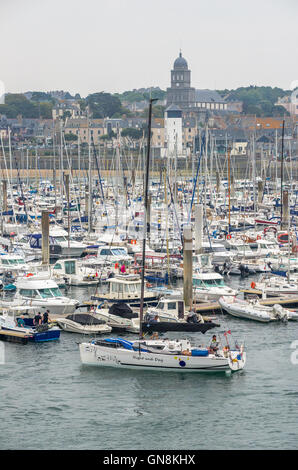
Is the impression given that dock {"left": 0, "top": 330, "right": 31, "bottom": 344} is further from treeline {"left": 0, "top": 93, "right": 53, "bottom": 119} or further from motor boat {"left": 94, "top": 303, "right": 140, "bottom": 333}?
treeline {"left": 0, "top": 93, "right": 53, "bottom": 119}

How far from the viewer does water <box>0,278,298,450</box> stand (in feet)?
75.6

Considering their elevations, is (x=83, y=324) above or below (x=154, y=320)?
below

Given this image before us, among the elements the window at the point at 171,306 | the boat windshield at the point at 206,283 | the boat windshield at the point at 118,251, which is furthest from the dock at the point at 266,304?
the boat windshield at the point at 118,251

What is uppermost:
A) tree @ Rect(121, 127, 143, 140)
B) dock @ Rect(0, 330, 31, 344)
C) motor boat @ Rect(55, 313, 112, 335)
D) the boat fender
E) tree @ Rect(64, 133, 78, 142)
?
tree @ Rect(121, 127, 143, 140)

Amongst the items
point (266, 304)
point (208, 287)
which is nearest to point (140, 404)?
point (266, 304)

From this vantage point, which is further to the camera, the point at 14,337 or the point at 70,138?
the point at 70,138

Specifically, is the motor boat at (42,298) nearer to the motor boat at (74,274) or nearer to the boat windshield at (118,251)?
the motor boat at (74,274)

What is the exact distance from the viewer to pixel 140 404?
2553 cm

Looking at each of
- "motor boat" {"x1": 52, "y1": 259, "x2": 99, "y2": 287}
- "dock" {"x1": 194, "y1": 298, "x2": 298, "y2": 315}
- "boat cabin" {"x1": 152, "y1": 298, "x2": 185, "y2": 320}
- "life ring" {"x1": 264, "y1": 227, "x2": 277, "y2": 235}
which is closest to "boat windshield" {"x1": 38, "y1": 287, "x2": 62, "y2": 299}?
"boat cabin" {"x1": 152, "y1": 298, "x2": 185, "y2": 320}

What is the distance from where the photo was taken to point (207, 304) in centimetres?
3631

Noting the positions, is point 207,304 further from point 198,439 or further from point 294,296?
point 198,439

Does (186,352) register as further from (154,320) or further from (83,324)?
(83,324)
